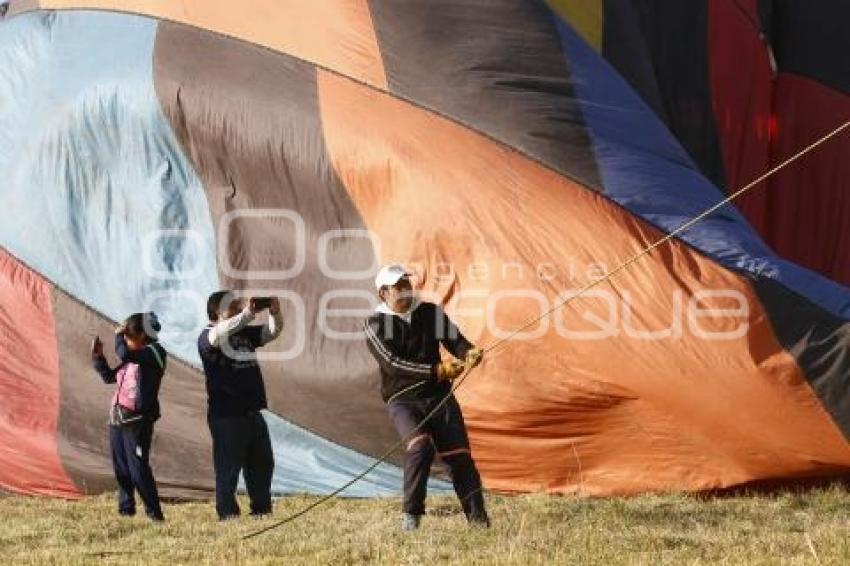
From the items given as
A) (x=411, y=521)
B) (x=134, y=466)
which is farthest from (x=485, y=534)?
(x=134, y=466)

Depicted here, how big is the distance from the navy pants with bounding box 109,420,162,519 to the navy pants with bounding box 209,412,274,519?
0.39 metres

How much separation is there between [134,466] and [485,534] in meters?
2.87

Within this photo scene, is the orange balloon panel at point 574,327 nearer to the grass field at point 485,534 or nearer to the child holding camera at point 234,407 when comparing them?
the grass field at point 485,534

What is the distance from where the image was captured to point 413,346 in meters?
7.84

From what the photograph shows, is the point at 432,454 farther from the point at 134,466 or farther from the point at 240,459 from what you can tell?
the point at 134,466

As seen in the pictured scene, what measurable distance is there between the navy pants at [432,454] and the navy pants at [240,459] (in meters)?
1.71

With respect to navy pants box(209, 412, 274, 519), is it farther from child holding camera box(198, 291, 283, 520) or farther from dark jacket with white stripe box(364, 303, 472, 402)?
dark jacket with white stripe box(364, 303, 472, 402)

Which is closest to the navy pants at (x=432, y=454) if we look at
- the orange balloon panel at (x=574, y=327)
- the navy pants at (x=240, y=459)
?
the navy pants at (x=240, y=459)

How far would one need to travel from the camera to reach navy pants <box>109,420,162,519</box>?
9.36 metres

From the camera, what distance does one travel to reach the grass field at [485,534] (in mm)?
6645

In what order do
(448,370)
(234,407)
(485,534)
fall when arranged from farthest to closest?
(234,407) → (448,370) → (485,534)

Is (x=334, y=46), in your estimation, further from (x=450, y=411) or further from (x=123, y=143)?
(x=450, y=411)

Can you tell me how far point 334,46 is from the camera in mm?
10406

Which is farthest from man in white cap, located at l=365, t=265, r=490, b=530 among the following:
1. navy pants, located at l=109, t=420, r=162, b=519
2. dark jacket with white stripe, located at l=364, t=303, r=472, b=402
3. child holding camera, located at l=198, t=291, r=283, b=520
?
navy pants, located at l=109, t=420, r=162, b=519
